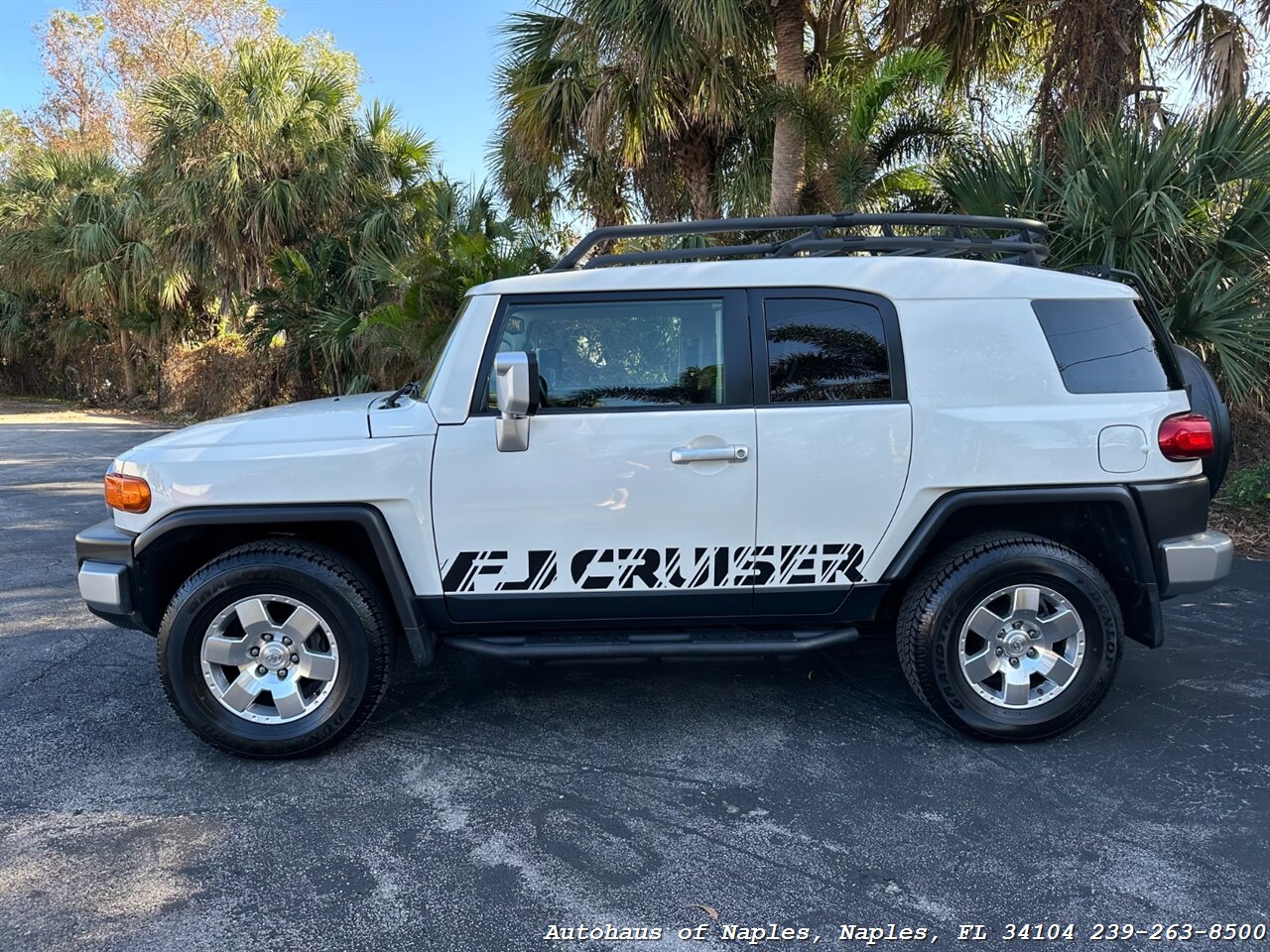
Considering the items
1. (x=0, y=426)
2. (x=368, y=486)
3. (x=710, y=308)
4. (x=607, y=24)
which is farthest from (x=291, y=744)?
(x=0, y=426)

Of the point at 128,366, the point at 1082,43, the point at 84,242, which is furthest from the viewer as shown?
the point at 128,366

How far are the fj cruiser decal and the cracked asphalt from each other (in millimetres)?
663

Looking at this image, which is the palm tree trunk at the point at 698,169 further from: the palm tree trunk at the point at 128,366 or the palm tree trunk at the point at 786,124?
the palm tree trunk at the point at 128,366

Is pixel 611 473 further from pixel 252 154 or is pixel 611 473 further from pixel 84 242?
pixel 84 242

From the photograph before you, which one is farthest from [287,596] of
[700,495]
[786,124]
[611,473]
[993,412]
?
[786,124]

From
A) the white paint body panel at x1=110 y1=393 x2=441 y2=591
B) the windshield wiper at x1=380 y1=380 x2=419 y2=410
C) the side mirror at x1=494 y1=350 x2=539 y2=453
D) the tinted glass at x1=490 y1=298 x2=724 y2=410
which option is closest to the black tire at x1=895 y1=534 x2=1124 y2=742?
the tinted glass at x1=490 y1=298 x2=724 y2=410

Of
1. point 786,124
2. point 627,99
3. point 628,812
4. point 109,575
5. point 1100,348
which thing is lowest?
point 628,812

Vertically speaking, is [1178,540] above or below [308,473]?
below

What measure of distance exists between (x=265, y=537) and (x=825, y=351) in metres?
2.40

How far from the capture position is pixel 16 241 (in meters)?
20.0

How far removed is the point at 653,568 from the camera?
3.46 meters

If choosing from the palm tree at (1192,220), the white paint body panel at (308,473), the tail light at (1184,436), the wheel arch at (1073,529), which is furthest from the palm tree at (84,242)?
the tail light at (1184,436)

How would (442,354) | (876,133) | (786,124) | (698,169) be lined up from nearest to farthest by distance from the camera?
(442,354)
(876,133)
(786,124)
(698,169)

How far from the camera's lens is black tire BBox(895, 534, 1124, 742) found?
3.41m
